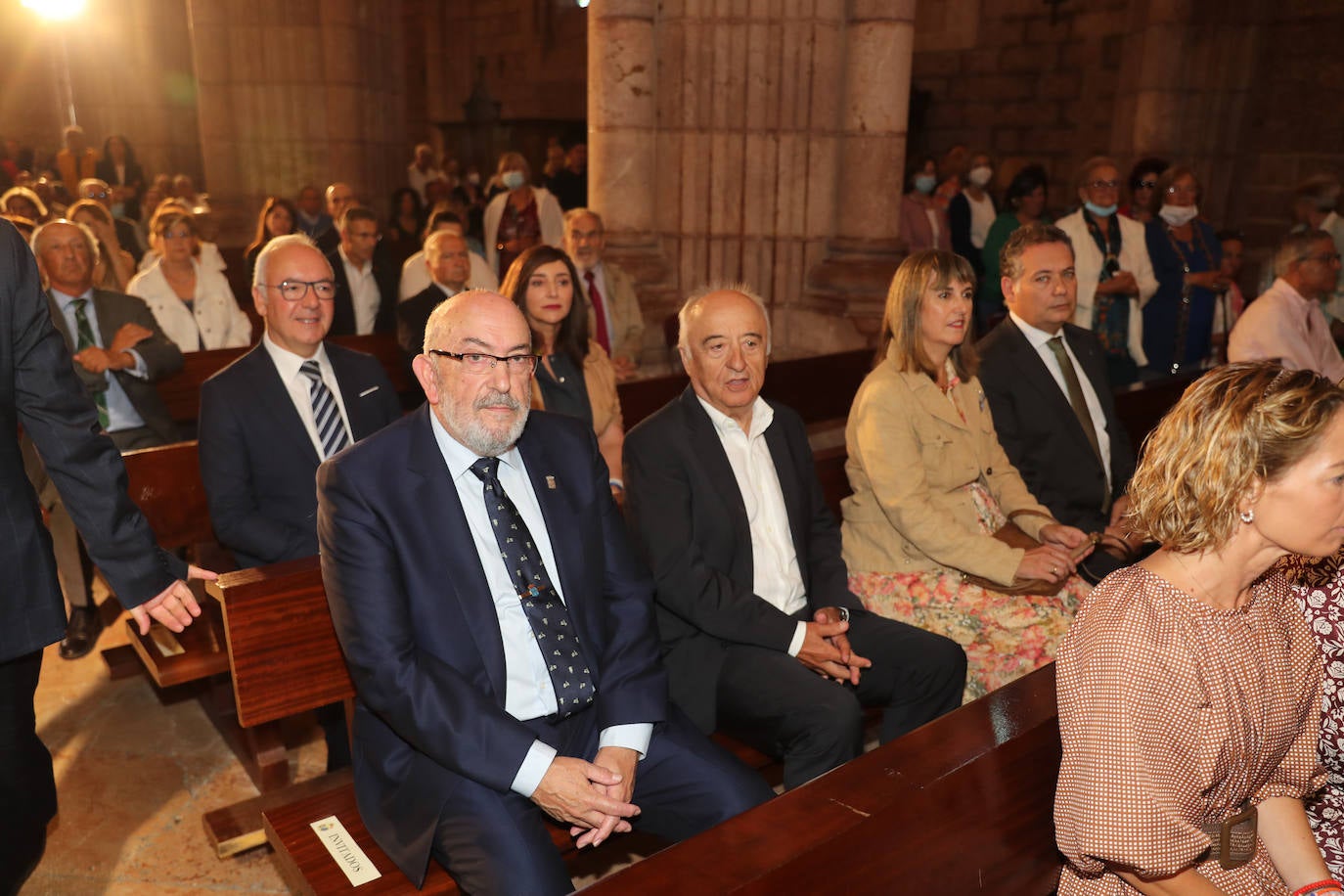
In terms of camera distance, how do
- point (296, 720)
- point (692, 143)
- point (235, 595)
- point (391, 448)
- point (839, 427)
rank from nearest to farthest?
point (391, 448)
point (235, 595)
point (296, 720)
point (839, 427)
point (692, 143)

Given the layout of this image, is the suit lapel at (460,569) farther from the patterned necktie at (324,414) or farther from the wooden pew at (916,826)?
the patterned necktie at (324,414)

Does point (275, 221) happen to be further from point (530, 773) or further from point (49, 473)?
point (530, 773)

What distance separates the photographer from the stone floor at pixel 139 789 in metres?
2.82

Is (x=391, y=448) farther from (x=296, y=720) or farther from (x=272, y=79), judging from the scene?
(x=272, y=79)

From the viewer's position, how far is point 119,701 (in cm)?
373

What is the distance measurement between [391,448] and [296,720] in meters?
1.86

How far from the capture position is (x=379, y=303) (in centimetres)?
633

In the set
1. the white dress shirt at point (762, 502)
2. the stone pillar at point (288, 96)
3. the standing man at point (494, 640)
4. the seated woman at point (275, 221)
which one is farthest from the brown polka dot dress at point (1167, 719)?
the stone pillar at point (288, 96)

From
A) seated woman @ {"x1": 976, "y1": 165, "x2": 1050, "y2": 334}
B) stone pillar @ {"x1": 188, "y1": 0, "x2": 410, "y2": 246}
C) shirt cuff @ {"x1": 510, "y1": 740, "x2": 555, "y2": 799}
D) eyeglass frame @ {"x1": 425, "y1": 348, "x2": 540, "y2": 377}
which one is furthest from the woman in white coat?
stone pillar @ {"x1": 188, "y1": 0, "x2": 410, "y2": 246}

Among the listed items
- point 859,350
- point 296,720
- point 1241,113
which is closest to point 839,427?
point 859,350

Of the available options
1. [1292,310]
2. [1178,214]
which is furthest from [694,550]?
[1178,214]

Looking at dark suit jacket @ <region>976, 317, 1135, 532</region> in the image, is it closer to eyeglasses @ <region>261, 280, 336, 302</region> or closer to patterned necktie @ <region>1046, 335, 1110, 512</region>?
patterned necktie @ <region>1046, 335, 1110, 512</region>

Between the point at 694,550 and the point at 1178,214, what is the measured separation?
4.68 m

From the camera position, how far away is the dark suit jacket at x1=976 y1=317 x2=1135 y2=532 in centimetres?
360
